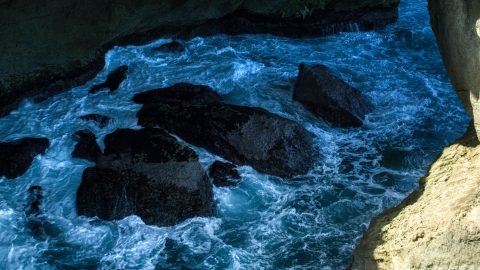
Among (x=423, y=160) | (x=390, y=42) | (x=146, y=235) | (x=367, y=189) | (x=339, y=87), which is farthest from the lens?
(x=390, y=42)

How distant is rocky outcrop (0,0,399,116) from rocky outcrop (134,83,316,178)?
3.63 metres

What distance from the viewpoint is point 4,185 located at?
9.45 m

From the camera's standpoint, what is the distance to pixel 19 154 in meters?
9.88

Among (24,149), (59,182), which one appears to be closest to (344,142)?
(59,182)

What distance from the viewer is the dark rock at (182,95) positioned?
37.3 ft

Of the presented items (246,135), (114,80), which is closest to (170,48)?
(114,80)

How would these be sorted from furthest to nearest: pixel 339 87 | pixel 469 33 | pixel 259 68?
pixel 259 68, pixel 339 87, pixel 469 33

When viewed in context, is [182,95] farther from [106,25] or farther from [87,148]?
[106,25]

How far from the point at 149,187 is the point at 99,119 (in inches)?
120

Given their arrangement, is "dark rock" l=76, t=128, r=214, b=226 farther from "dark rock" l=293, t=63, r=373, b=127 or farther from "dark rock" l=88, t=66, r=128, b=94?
"dark rock" l=88, t=66, r=128, b=94

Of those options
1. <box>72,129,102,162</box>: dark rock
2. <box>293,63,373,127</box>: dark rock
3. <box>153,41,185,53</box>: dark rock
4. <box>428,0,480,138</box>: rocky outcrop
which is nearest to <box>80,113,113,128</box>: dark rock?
<box>72,129,102,162</box>: dark rock

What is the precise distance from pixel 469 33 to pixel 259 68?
7137mm

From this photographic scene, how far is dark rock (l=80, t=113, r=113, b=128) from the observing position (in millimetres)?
10962

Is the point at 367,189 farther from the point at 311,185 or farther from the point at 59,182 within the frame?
the point at 59,182
